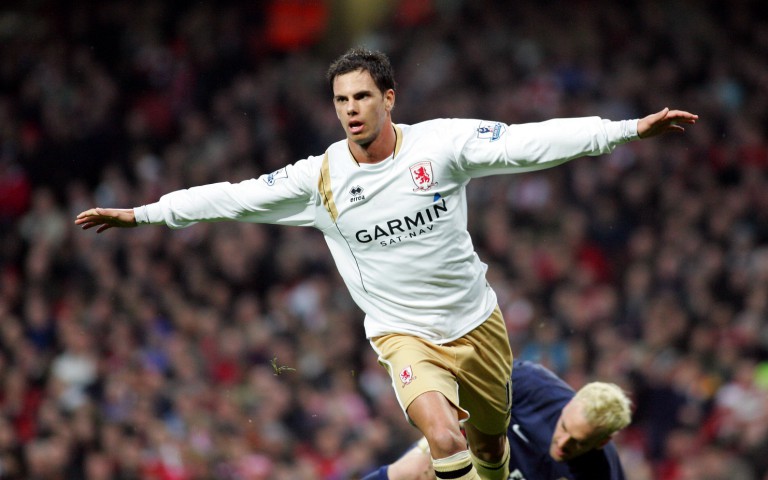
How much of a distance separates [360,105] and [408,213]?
55cm

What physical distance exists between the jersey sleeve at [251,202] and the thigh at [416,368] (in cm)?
76

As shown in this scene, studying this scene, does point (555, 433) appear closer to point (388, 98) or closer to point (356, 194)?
point (356, 194)

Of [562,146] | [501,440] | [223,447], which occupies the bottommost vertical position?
[223,447]

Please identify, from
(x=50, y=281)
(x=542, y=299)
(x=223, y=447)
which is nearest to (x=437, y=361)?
(x=223, y=447)

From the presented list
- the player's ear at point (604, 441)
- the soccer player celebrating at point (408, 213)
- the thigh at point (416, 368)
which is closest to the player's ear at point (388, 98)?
the soccer player celebrating at point (408, 213)

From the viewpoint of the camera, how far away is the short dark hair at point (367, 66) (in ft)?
17.8

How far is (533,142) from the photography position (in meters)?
5.24

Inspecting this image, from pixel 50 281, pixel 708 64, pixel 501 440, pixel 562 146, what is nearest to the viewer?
pixel 562 146

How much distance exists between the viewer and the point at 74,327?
1273 centimetres

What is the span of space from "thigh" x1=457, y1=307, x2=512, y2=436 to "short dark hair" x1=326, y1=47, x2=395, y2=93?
1294 mm

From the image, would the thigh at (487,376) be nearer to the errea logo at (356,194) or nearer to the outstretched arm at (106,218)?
the errea logo at (356,194)

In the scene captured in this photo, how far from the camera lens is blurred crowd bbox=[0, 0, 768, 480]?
10945mm

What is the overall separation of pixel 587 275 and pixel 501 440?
643 centimetres

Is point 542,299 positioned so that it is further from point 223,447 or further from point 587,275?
point 223,447
